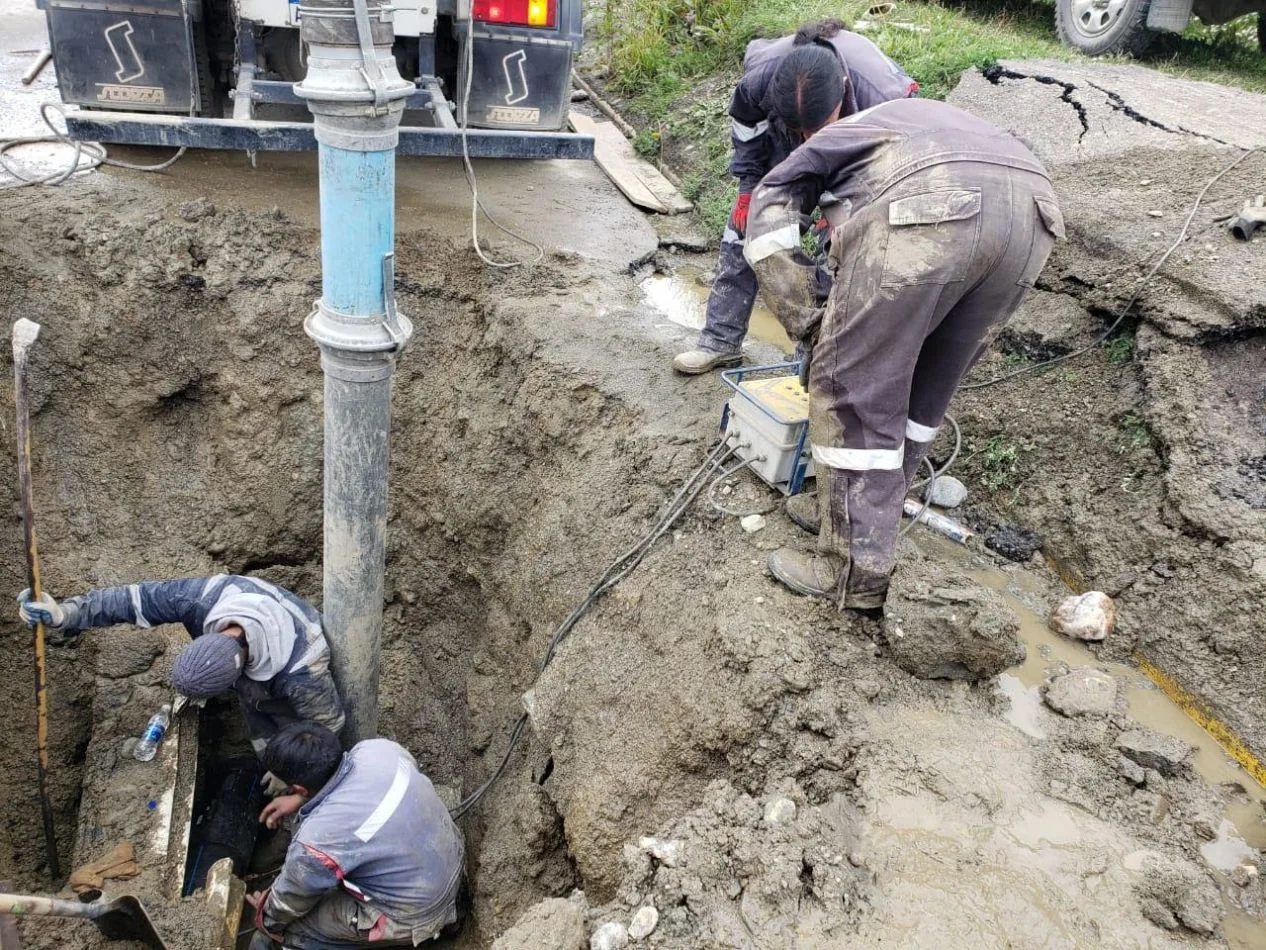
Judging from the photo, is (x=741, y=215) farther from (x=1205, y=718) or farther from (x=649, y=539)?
(x=1205, y=718)

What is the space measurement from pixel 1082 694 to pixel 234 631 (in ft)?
9.48

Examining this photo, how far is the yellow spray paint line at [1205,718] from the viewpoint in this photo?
256 centimetres

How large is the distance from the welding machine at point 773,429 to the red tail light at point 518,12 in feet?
7.65

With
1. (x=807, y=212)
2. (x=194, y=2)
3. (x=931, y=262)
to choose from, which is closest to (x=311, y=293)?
(x=194, y=2)

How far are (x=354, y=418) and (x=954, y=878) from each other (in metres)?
2.07

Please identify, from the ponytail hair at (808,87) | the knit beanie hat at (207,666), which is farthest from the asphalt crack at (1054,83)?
the knit beanie hat at (207,666)

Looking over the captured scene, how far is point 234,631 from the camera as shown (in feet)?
10.9

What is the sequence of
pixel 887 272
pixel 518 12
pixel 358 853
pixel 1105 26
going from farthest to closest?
pixel 1105 26 → pixel 518 12 → pixel 358 853 → pixel 887 272

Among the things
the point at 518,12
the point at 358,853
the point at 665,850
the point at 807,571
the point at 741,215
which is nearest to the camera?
the point at 665,850

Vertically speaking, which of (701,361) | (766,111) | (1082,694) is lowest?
(1082,694)

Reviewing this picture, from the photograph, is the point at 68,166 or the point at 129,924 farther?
the point at 68,166

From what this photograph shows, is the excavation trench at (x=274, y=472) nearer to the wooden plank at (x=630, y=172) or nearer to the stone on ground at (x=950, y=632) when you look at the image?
the stone on ground at (x=950, y=632)

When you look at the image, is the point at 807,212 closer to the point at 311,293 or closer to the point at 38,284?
the point at 311,293

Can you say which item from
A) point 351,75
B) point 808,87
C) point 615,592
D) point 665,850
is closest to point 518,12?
point 808,87
